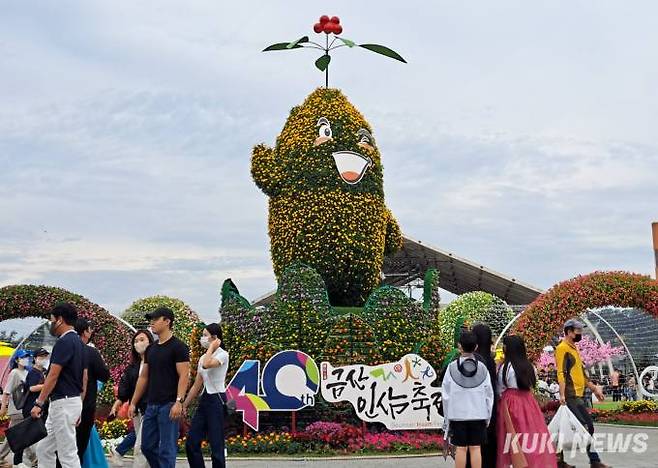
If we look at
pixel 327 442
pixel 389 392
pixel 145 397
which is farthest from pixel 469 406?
pixel 389 392

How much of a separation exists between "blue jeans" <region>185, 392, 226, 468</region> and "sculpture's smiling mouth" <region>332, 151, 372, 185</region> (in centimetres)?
697

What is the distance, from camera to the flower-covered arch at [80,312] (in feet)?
52.1

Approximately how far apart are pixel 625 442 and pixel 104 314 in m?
10.5

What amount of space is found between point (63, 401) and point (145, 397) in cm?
116

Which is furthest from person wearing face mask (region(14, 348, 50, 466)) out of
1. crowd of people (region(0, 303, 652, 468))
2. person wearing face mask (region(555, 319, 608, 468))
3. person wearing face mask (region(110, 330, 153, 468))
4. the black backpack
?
person wearing face mask (region(555, 319, 608, 468))

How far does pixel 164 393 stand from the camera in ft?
23.1

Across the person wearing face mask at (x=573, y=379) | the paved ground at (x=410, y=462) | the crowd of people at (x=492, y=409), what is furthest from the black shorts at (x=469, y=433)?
the paved ground at (x=410, y=462)

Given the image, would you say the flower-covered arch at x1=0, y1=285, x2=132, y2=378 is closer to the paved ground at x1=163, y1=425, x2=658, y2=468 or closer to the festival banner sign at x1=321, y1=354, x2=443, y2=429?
the festival banner sign at x1=321, y1=354, x2=443, y2=429

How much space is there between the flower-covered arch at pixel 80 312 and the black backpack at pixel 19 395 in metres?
6.53

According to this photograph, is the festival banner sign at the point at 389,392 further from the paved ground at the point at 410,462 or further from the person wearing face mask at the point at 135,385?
the person wearing face mask at the point at 135,385

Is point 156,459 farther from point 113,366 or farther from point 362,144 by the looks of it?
point 113,366

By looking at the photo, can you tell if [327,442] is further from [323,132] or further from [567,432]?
[323,132]

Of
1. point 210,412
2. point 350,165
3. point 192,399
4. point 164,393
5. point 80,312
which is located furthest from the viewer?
point 80,312

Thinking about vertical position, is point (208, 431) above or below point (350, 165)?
below
